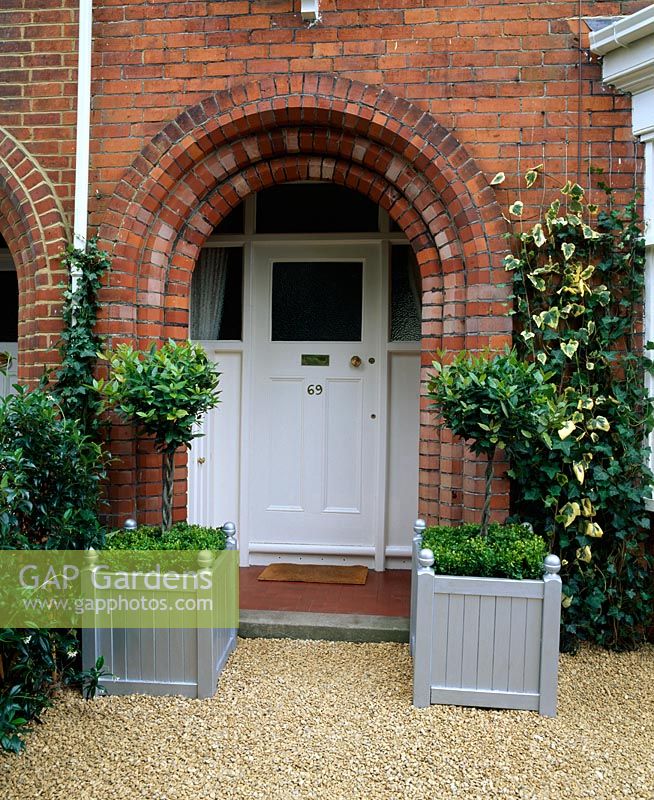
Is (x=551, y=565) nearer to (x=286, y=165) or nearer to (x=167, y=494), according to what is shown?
(x=167, y=494)

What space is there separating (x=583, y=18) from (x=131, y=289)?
3.18 metres

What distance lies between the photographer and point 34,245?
4.37 m

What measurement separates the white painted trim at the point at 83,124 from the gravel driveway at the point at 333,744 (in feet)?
8.48

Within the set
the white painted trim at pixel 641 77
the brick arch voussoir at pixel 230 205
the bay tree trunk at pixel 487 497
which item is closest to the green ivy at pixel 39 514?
the brick arch voussoir at pixel 230 205

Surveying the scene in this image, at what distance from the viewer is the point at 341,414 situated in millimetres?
5508

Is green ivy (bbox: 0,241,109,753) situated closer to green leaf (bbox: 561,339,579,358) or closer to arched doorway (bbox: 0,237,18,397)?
arched doorway (bbox: 0,237,18,397)

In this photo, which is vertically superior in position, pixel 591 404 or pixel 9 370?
pixel 9 370

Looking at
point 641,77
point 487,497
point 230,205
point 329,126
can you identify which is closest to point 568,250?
point 641,77

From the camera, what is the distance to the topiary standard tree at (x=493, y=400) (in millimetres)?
3363

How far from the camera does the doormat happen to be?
199 inches

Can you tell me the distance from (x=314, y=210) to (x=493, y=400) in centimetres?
281

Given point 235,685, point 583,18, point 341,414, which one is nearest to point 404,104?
point 583,18

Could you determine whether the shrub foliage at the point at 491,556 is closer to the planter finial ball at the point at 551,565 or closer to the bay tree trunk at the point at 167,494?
the planter finial ball at the point at 551,565

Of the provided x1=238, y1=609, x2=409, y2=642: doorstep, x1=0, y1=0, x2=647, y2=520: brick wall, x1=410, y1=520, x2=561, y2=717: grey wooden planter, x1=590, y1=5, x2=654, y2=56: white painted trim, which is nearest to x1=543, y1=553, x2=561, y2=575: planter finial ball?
x1=410, y1=520, x2=561, y2=717: grey wooden planter
